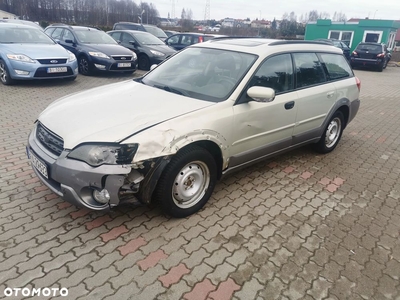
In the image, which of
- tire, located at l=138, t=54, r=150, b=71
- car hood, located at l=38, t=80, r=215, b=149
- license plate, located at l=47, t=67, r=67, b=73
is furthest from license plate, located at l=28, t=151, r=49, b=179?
tire, located at l=138, t=54, r=150, b=71

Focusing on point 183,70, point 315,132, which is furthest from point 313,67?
point 183,70

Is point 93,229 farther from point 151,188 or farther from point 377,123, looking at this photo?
point 377,123

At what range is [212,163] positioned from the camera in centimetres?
309

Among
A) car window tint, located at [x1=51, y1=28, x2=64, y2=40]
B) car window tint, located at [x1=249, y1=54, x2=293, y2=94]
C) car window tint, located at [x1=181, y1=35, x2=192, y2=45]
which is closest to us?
car window tint, located at [x1=249, y1=54, x2=293, y2=94]

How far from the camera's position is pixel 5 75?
8023 millimetres

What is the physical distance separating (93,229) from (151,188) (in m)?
0.73

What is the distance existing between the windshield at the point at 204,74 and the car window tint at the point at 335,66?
Result: 5.49 ft

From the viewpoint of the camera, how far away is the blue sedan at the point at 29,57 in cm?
771

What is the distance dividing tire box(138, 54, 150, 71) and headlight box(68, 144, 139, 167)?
32.4ft

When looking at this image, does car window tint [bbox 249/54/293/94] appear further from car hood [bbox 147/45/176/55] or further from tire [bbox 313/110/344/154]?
car hood [bbox 147/45/176/55]

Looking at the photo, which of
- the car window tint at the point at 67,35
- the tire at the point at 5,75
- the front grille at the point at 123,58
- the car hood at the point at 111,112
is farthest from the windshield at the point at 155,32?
the car hood at the point at 111,112

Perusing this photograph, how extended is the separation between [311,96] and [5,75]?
789 centimetres

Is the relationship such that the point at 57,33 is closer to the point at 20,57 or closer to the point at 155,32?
the point at 20,57

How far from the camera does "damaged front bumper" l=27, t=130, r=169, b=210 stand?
2449 millimetres
